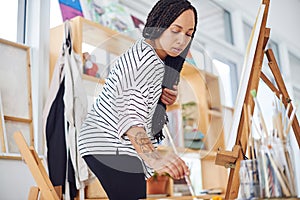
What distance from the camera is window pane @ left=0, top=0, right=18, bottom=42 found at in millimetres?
2457

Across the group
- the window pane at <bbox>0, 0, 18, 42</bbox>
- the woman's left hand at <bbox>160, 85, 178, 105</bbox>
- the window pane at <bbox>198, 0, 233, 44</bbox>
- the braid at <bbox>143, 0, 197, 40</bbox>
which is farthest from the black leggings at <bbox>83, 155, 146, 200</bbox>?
the window pane at <bbox>198, 0, 233, 44</bbox>

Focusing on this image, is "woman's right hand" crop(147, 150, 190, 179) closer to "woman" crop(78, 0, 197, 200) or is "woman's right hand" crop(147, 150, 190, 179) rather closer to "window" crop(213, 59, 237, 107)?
"woman" crop(78, 0, 197, 200)

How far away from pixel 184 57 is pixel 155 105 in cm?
31

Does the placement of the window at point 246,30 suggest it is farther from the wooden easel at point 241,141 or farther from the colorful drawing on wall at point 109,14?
the wooden easel at point 241,141

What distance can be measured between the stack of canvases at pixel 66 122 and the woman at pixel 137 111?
36 centimetres

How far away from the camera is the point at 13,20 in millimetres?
2539

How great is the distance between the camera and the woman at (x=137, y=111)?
5.66 ft

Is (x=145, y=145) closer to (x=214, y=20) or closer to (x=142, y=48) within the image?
(x=142, y=48)

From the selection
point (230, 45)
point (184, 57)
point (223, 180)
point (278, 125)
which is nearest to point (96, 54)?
point (184, 57)

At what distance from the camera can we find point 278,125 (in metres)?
1.14

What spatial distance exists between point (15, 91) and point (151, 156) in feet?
3.40

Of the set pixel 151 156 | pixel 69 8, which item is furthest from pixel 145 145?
pixel 69 8

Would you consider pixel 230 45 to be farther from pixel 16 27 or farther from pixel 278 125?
pixel 278 125

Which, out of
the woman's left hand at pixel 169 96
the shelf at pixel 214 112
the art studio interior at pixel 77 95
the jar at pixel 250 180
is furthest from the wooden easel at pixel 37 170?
the jar at pixel 250 180
